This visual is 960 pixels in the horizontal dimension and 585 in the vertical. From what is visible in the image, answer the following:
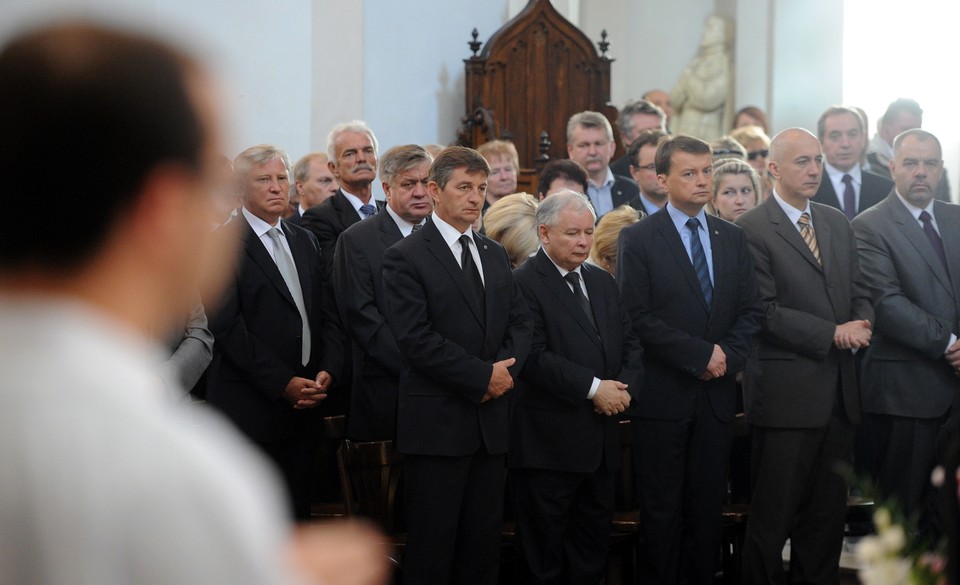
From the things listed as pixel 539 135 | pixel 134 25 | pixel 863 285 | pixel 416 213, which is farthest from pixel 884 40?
pixel 134 25

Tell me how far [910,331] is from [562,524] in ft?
6.45

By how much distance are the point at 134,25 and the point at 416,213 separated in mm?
4815

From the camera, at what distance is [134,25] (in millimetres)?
1008

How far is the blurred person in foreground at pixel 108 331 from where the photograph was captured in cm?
93

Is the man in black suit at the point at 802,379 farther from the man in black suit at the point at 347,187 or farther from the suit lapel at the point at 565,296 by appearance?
the man in black suit at the point at 347,187

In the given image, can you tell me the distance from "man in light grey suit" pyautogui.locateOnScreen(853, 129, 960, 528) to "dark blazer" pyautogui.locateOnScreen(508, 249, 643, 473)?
4.70ft

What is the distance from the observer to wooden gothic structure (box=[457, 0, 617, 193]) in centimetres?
992

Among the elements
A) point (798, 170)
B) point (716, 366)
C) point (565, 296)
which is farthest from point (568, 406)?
point (798, 170)

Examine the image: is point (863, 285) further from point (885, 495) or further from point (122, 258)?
point (122, 258)

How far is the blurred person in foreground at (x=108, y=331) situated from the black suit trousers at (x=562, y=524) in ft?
13.9

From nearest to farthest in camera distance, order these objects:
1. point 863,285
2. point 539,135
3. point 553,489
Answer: point 553,489, point 863,285, point 539,135

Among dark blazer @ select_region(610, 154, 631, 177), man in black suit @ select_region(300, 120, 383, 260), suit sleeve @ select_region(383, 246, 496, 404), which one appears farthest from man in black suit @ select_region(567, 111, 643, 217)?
suit sleeve @ select_region(383, 246, 496, 404)

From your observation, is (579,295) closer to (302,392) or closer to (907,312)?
(302,392)

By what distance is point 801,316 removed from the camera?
18.5ft
